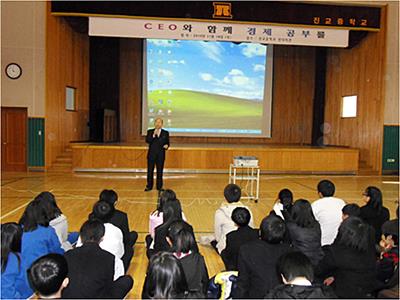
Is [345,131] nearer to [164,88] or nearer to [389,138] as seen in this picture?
[389,138]

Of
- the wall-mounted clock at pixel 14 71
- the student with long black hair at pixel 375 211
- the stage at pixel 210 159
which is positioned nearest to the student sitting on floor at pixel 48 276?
the student with long black hair at pixel 375 211

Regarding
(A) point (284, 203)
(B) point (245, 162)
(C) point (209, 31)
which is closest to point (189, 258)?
(A) point (284, 203)

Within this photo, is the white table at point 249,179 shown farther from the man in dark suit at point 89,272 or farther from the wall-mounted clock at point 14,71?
the wall-mounted clock at point 14,71

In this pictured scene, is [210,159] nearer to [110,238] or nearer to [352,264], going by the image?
[110,238]

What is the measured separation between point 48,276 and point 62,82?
31.3ft

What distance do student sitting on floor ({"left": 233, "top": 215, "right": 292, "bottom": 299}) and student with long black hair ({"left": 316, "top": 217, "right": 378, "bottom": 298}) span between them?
30 cm

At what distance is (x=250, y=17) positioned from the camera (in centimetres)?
941

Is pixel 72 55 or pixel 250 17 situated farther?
pixel 72 55

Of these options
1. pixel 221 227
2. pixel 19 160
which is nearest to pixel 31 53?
pixel 19 160

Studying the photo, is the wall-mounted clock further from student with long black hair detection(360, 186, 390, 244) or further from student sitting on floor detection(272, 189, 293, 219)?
student with long black hair detection(360, 186, 390, 244)

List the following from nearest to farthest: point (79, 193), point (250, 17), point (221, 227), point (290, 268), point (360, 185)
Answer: point (290, 268)
point (221, 227)
point (79, 193)
point (360, 185)
point (250, 17)

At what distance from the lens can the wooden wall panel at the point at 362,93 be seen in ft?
35.4

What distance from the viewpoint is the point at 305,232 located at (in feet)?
9.36

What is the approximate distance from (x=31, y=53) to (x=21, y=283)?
8.54 m
